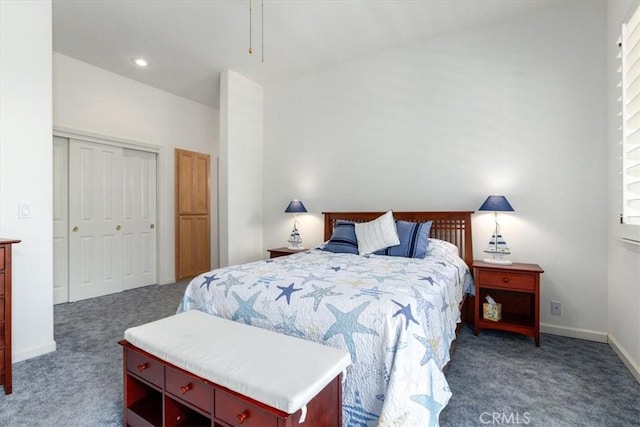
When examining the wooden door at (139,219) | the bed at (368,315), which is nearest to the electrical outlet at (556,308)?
the bed at (368,315)

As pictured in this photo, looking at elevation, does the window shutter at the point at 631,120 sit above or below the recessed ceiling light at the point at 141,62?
below

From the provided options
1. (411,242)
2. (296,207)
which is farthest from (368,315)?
(296,207)

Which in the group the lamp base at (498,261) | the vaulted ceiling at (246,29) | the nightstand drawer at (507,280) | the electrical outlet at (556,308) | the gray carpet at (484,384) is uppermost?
the vaulted ceiling at (246,29)

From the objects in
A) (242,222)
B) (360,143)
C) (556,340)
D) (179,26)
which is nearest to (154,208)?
A: (242,222)

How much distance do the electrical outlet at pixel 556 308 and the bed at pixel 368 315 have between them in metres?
1.15

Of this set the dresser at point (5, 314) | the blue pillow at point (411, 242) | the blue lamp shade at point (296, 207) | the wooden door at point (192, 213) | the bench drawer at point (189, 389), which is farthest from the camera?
the wooden door at point (192, 213)

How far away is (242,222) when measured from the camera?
4.31 meters

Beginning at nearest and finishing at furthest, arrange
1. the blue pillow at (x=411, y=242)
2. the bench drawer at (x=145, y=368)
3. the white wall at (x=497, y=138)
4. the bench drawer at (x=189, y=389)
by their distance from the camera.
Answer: the bench drawer at (x=189, y=389) < the bench drawer at (x=145, y=368) < the white wall at (x=497, y=138) < the blue pillow at (x=411, y=242)

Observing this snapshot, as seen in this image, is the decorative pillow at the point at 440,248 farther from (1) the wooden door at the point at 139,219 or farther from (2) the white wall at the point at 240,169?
(1) the wooden door at the point at 139,219

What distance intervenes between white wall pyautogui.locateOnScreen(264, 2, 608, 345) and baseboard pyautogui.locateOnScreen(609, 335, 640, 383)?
154 mm

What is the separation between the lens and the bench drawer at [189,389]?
4.18ft

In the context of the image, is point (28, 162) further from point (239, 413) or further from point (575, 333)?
point (575, 333)

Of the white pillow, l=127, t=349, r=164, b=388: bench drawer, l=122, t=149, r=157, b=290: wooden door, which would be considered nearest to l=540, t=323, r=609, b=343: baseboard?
the white pillow

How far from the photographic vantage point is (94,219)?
405 cm
